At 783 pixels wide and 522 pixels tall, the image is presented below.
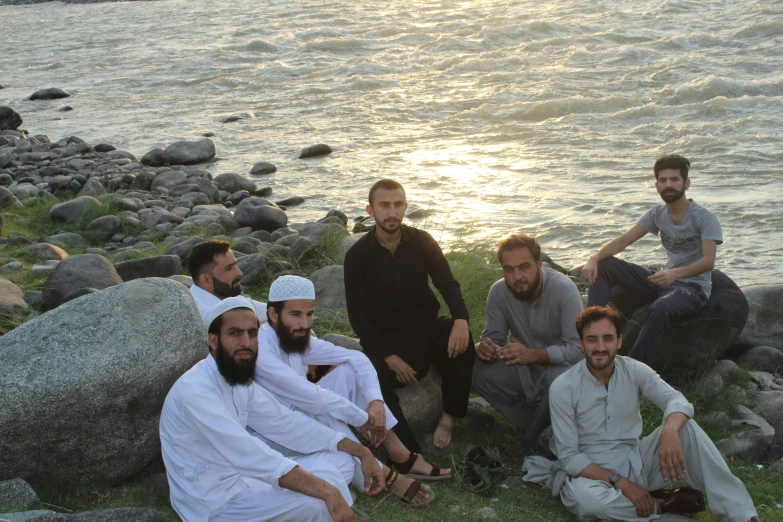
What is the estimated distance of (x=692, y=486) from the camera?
4.43 m

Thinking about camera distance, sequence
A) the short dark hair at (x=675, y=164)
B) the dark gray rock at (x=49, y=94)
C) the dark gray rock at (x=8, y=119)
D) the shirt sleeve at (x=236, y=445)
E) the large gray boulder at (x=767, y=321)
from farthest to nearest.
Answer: the dark gray rock at (x=49, y=94)
the dark gray rock at (x=8, y=119)
the large gray boulder at (x=767, y=321)
the short dark hair at (x=675, y=164)
the shirt sleeve at (x=236, y=445)

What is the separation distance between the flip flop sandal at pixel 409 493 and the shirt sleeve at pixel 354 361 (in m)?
0.44

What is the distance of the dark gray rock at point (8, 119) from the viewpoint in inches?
681

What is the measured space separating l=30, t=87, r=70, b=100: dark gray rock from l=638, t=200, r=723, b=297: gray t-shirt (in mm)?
18733

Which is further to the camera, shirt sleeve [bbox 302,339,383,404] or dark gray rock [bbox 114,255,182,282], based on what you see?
dark gray rock [bbox 114,255,182,282]

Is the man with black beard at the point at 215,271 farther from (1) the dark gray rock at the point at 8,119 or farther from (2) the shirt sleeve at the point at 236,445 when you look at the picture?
(1) the dark gray rock at the point at 8,119

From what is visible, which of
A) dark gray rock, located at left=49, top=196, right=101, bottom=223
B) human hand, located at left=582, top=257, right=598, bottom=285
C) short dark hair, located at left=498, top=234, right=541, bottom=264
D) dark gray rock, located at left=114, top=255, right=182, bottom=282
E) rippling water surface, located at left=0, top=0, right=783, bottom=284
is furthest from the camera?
rippling water surface, located at left=0, top=0, right=783, bottom=284

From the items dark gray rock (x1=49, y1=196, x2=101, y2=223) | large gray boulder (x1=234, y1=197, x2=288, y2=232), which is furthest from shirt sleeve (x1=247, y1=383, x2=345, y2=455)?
dark gray rock (x1=49, y1=196, x2=101, y2=223)

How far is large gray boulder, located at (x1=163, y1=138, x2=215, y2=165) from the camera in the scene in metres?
14.6

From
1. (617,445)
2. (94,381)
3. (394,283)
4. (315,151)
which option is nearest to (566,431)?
(617,445)

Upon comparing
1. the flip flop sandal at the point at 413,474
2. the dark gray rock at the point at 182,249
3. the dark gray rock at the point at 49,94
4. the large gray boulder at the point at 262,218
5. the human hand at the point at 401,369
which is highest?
the human hand at the point at 401,369

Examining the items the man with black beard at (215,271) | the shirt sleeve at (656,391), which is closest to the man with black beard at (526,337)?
the shirt sleeve at (656,391)

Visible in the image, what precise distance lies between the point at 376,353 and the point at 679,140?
996cm

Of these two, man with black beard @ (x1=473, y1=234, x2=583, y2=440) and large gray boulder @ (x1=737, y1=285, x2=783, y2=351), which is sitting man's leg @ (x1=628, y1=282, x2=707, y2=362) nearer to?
man with black beard @ (x1=473, y1=234, x2=583, y2=440)
